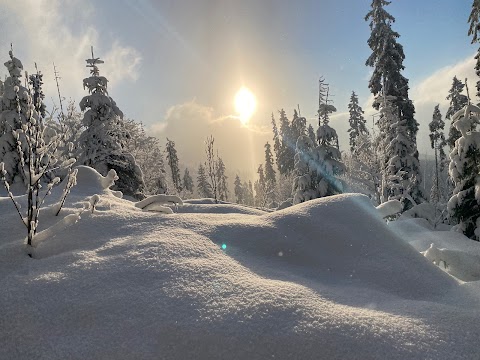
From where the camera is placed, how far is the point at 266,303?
2.00 m

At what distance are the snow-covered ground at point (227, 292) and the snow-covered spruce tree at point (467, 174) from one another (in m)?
9.52

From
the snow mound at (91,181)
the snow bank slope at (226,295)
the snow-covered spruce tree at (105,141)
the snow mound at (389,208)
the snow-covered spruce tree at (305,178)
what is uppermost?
the snow-covered spruce tree at (105,141)

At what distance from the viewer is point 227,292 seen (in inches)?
82.9

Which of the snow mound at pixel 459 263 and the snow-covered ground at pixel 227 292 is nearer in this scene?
the snow-covered ground at pixel 227 292

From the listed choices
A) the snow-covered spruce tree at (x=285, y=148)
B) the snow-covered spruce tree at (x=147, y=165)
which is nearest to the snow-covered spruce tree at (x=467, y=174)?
the snow-covered spruce tree at (x=147, y=165)

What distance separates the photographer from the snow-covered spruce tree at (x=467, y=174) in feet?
34.9

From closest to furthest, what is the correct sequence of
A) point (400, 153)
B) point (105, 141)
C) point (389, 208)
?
point (389, 208) → point (105, 141) → point (400, 153)

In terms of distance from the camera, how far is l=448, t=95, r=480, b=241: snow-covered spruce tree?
1065 centimetres

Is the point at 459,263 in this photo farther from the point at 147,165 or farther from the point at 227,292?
the point at 147,165

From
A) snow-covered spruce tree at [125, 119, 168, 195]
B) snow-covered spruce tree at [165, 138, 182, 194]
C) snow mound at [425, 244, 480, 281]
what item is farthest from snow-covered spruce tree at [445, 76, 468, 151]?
snow-covered spruce tree at [165, 138, 182, 194]

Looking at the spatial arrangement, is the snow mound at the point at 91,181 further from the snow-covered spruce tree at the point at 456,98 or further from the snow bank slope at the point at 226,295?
the snow-covered spruce tree at the point at 456,98

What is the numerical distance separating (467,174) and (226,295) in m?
11.9

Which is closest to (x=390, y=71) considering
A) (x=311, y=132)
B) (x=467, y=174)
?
(x=467, y=174)

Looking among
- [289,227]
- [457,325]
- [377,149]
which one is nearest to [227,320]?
[457,325]
